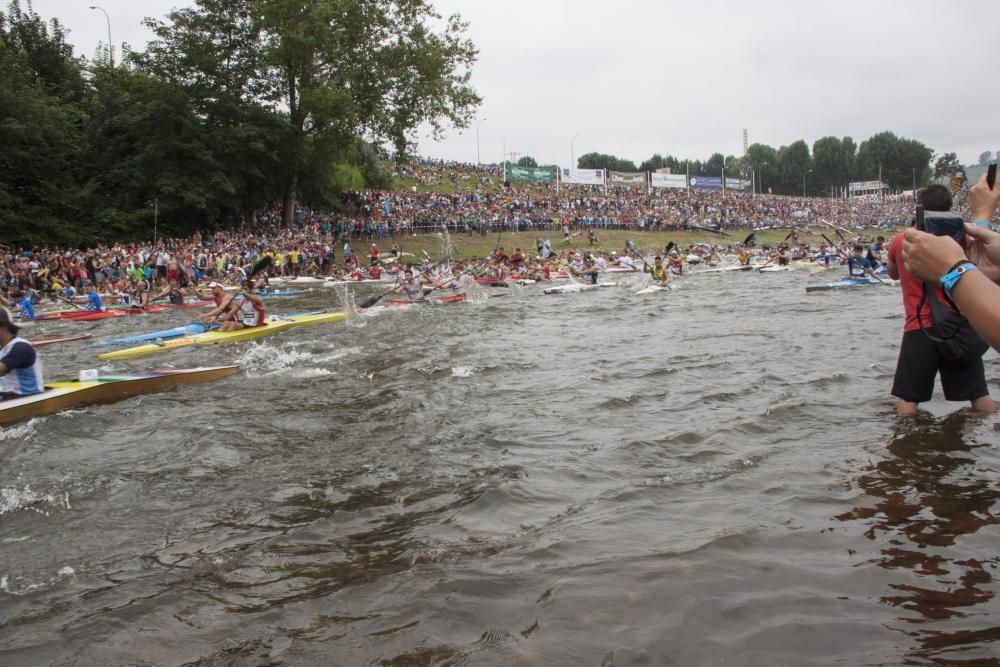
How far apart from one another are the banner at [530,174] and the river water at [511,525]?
4544cm

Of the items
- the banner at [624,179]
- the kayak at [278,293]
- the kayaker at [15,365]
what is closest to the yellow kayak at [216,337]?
the kayaker at [15,365]

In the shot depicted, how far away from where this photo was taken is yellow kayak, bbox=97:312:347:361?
40.4ft

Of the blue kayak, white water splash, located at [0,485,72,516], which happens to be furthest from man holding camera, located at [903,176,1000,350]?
the blue kayak

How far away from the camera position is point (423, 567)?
13.4 ft

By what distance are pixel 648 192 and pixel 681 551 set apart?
61.8 m

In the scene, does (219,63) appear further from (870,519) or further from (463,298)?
(870,519)

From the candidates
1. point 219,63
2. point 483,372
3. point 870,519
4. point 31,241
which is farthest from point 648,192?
point 870,519

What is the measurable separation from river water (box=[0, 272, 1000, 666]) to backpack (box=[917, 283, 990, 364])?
780 mm

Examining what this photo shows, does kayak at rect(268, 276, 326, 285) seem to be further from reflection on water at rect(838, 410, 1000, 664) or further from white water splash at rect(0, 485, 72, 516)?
reflection on water at rect(838, 410, 1000, 664)

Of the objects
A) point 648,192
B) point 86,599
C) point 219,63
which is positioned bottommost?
point 86,599

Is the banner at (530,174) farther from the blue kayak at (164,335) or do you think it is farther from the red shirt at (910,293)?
the red shirt at (910,293)

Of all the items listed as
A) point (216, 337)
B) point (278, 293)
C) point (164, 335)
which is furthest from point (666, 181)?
point (164, 335)

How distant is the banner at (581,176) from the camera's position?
5644 centimetres

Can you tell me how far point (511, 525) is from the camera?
4.63 m
